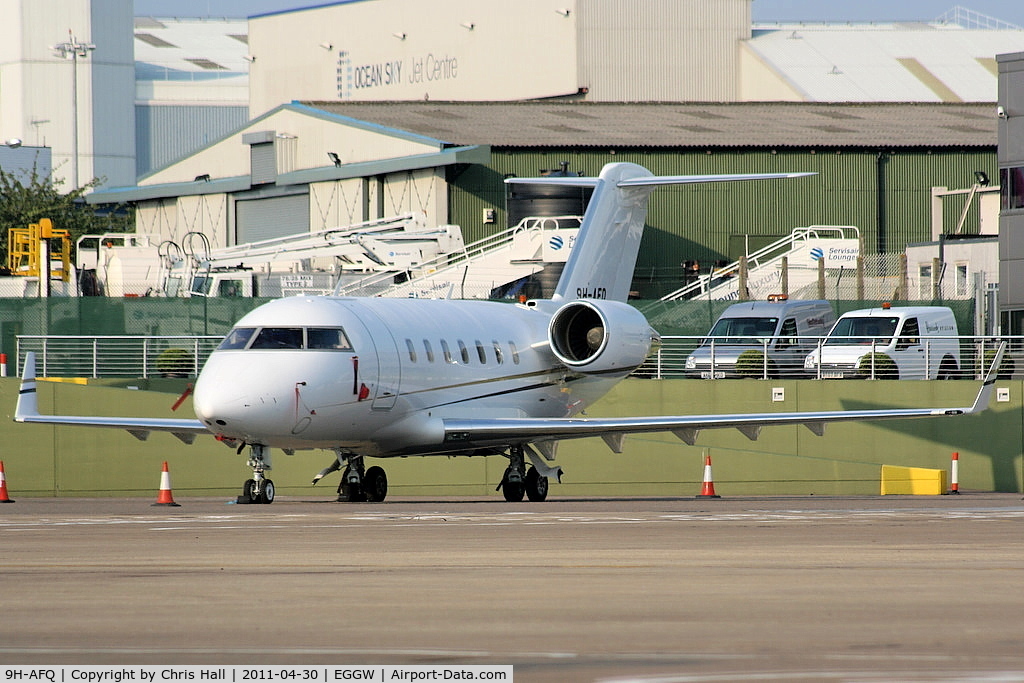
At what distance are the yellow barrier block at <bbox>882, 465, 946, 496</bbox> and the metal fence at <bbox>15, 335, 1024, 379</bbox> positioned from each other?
2.86 meters

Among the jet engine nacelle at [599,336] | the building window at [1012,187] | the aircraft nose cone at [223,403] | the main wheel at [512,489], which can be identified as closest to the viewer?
the aircraft nose cone at [223,403]

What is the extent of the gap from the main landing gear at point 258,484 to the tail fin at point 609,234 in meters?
7.70

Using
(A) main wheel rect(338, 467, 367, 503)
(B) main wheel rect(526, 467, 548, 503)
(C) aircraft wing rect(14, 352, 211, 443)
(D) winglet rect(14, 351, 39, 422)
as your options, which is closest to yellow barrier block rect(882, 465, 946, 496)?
A: (B) main wheel rect(526, 467, 548, 503)

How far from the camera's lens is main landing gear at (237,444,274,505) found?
2056 centimetres

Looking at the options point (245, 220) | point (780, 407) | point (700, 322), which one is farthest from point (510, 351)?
point (245, 220)

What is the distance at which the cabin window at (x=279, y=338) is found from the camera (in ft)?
66.5

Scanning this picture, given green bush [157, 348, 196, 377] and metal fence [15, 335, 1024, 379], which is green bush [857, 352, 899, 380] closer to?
metal fence [15, 335, 1024, 379]

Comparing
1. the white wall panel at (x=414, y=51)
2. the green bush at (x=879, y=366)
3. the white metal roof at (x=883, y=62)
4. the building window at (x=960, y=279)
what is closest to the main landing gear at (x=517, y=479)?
the green bush at (x=879, y=366)

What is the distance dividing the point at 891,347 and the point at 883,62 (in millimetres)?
39140

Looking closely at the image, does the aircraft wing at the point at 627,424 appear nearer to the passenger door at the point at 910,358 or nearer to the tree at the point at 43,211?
the passenger door at the point at 910,358

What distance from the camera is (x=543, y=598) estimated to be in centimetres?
869

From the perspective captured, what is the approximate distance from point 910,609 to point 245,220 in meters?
56.4

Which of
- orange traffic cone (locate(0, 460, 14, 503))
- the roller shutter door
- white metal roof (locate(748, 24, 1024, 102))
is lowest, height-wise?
orange traffic cone (locate(0, 460, 14, 503))

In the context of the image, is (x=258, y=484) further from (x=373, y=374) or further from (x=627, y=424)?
(x=627, y=424)
